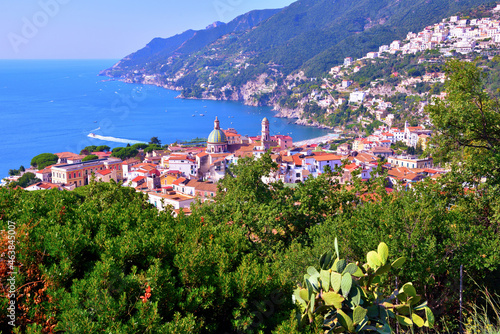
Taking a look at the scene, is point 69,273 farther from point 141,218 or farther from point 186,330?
point 141,218

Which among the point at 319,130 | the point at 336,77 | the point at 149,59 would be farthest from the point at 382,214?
the point at 149,59

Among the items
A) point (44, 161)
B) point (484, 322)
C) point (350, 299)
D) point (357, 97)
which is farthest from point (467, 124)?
point (357, 97)

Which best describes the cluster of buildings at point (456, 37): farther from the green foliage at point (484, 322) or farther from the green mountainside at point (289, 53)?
the green foliage at point (484, 322)

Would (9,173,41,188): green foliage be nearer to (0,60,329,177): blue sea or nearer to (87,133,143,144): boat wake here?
(0,60,329,177): blue sea

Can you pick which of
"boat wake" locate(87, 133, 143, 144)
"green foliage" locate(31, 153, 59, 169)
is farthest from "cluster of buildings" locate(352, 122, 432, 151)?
"green foliage" locate(31, 153, 59, 169)

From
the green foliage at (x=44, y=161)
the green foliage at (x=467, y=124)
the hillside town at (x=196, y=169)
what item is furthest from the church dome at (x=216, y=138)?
the green foliage at (x=467, y=124)
